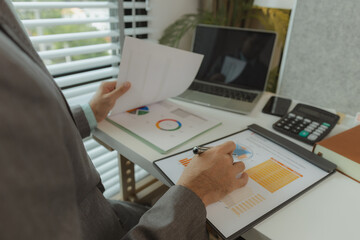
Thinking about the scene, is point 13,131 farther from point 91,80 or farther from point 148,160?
point 91,80

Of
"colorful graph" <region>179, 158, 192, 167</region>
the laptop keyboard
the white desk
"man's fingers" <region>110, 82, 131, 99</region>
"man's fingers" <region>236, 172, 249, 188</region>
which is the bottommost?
the white desk

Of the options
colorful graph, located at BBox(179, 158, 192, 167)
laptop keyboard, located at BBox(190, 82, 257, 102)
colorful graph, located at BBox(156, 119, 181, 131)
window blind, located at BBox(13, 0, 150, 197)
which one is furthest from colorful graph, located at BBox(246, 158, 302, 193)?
window blind, located at BBox(13, 0, 150, 197)

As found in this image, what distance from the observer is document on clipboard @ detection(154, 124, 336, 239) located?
43cm

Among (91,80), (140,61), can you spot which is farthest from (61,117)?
(91,80)

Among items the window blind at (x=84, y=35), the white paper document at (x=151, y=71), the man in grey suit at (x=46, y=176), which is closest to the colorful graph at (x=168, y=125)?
the white paper document at (x=151, y=71)

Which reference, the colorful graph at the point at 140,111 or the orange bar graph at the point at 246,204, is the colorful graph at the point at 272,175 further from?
the colorful graph at the point at 140,111

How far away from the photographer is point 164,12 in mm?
1122

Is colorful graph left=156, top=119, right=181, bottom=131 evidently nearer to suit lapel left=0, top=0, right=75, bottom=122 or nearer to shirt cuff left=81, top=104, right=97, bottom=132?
shirt cuff left=81, top=104, right=97, bottom=132

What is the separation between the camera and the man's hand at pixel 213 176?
0.45m

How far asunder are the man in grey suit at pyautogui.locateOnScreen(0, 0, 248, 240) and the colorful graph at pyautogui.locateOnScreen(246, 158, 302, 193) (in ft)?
0.21

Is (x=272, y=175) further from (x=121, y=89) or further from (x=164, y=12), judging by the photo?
(x=164, y=12)

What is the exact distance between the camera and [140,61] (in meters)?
0.69

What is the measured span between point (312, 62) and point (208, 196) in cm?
66

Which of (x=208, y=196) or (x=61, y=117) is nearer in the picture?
(x=61, y=117)
